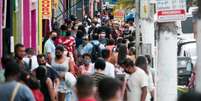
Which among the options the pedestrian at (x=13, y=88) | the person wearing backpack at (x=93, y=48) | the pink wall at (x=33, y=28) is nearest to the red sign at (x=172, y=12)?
the pedestrian at (x=13, y=88)

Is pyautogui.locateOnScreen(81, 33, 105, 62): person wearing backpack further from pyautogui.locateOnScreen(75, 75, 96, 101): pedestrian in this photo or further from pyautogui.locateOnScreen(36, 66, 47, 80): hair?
pyautogui.locateOnScreen(75, 75, 96, 101): pedestrian

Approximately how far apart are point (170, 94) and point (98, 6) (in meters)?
69.7

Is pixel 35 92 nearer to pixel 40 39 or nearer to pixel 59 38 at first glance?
pixel 59 38

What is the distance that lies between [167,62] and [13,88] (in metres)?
3.79

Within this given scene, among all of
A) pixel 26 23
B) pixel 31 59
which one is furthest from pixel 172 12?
pixel 26 23

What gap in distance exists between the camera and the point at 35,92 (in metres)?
13.0

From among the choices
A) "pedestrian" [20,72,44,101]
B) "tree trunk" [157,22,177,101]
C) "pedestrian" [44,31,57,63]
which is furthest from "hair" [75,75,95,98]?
"pedestrian" [44,31,57,63]

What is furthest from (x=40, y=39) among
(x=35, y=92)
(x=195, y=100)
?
(x=195, y=100)

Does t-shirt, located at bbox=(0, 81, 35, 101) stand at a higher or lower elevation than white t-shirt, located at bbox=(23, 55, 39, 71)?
higher

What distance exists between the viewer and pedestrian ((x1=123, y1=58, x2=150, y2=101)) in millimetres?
14125

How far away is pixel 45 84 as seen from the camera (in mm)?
14055

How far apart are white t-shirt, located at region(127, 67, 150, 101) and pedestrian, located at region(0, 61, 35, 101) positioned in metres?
4.42

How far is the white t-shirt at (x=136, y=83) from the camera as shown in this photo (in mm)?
14117

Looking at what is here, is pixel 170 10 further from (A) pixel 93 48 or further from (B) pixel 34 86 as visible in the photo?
(A) pixel 93 48
